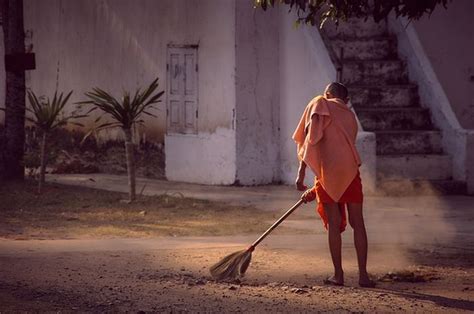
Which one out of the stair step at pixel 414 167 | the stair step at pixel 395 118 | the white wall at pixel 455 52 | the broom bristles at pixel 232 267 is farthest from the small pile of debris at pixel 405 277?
the white wall at pixel 455 52

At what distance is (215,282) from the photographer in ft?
29.7

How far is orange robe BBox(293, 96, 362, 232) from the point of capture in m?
8.86

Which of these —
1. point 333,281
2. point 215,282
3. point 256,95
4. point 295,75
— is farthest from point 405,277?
point 256,95

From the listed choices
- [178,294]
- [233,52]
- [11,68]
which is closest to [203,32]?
[233,52]

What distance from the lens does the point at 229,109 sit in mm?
16859

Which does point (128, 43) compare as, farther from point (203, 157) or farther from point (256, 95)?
point (256, 95)

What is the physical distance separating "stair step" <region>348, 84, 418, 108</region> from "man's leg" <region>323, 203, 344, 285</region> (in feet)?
25.5

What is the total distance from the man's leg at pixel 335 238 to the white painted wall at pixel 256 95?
7802 millimetres

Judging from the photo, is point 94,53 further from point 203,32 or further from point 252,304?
point 252,304

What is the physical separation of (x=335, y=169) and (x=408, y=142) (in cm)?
737

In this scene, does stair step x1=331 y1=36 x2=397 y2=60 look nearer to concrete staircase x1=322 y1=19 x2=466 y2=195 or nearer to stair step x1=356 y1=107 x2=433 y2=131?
concrete staircase x1=322 y1=19 x2=466 y2=195

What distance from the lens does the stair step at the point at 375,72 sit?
663 inches

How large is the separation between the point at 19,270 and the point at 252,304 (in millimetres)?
2378

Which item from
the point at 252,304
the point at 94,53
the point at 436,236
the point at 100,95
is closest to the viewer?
the point at 252,304
